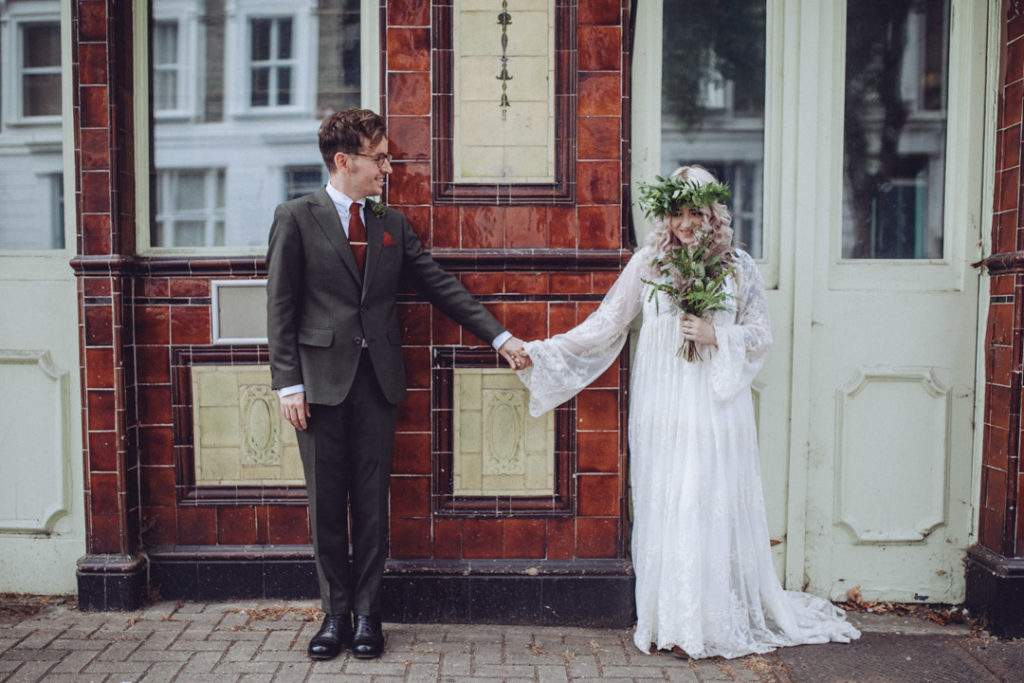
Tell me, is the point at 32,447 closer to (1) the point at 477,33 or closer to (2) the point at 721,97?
(1) the point at 477,33

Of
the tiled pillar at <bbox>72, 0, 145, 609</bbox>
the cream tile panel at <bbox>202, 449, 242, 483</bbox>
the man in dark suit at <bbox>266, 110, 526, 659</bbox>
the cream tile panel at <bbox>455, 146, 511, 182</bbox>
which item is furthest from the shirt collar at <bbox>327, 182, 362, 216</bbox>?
the cream tile panel at <bbox>202, 449, 242, 483</bbox>

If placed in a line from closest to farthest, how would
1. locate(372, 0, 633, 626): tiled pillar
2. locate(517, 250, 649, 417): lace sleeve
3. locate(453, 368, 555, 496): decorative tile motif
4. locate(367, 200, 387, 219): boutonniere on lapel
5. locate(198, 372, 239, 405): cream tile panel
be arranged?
locate(367, 200, 387, 219): boutonniere on lapel, locate(517, 250, 649, 417): lace sleeve, locate(372, 0, 633, 626): tiled pillar, locate(453, 368, 555, 496): decorative tile motif, locate(198, 372, 239, 405): cream tile panel

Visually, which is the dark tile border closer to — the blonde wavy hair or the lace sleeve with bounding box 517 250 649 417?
the lace sleeve with bounding box 517 250 649 417

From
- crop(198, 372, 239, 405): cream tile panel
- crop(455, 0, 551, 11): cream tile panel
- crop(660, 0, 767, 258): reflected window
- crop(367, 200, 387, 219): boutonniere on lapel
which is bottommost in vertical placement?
crop(198, 372, 239, 405): cream tile panel

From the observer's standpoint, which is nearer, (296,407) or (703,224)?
(296,407)

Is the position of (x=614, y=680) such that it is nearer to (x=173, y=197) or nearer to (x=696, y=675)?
(x=696, y=675)

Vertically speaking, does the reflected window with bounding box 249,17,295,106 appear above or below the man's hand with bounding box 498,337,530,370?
above

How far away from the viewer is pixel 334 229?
340cm

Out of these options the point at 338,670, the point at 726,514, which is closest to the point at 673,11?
the point at 726,514

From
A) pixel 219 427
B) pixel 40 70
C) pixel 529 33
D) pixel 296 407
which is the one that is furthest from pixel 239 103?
pixel 296 407

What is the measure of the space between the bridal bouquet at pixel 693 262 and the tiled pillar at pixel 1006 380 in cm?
142

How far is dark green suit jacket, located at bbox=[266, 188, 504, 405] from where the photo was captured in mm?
3336

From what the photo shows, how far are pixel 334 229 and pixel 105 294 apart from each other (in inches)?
52.2

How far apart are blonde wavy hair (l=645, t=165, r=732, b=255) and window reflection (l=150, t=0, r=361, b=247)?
1.75 m
